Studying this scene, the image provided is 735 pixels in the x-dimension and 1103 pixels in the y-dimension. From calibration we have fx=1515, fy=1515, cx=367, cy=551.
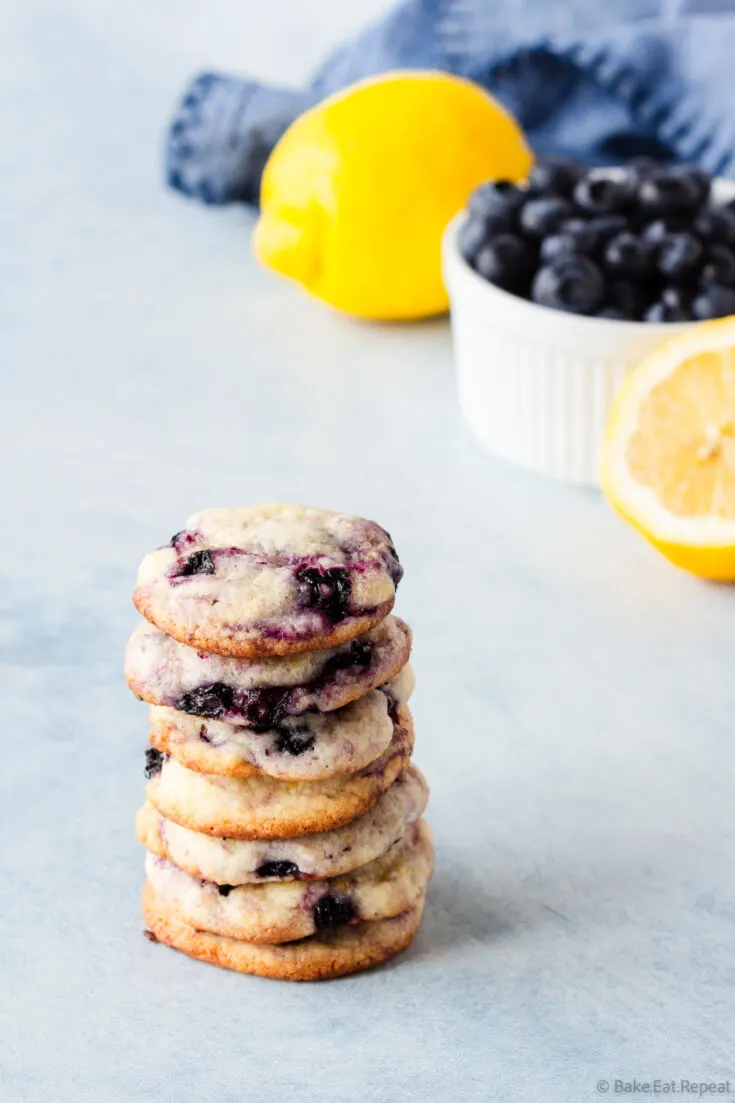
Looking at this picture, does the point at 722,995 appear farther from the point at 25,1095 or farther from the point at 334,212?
the point at 334,212

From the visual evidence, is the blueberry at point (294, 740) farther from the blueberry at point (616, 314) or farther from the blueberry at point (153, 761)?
the blueberry at point (616, 314)

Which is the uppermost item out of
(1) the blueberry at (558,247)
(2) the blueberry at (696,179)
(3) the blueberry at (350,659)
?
(2) the blueberry at (696,179)

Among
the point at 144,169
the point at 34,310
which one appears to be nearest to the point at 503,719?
the point at 34,310

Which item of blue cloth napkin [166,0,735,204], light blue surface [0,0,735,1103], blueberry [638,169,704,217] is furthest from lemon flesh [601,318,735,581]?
blue cloth napkin [166,0,735,204]

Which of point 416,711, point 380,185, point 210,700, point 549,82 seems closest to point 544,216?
point 380,185

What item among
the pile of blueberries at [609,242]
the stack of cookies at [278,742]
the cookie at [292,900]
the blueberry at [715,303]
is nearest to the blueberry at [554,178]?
the pile of blueberries at [609,242]

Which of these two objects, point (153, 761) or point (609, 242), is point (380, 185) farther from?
point (153, 761)

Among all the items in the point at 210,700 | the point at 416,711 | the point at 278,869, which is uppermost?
the point at 210,700
